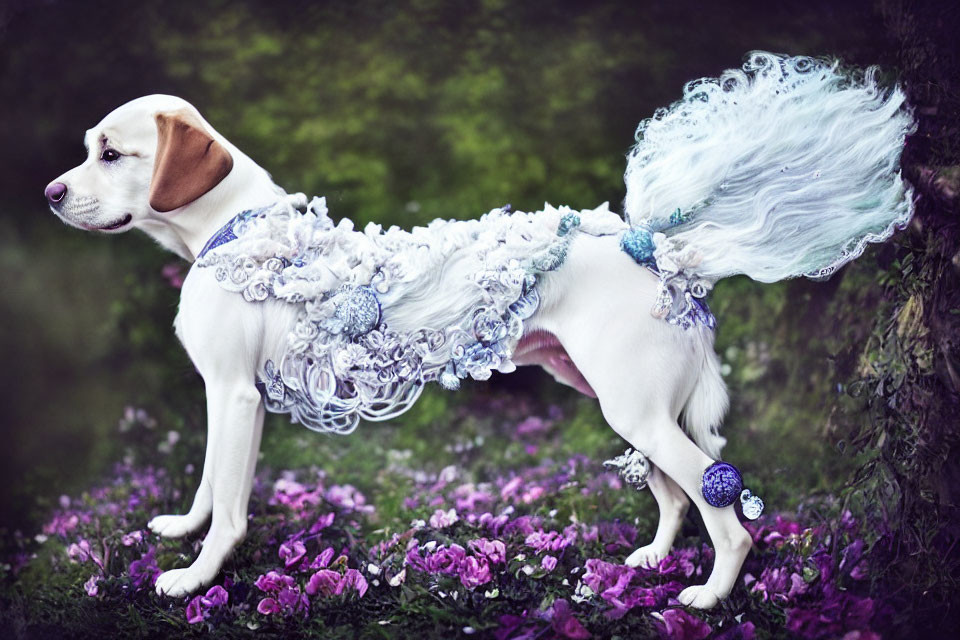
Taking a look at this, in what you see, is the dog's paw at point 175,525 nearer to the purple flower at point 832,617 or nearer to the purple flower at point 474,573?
the purple flower at point 474,573

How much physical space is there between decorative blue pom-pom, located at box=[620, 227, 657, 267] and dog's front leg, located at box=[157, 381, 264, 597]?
0.95m

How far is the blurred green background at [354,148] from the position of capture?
299cm

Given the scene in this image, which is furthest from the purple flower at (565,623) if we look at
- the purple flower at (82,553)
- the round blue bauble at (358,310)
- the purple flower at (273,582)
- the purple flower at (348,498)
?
the purple flower at (82,553)

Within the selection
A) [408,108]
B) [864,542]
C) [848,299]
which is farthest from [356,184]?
[864,542]

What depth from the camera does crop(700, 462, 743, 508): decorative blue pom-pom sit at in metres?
1.98

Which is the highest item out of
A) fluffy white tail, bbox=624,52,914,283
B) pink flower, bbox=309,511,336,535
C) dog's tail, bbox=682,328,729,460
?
fluffy white tail, bbox=624,52,914,283

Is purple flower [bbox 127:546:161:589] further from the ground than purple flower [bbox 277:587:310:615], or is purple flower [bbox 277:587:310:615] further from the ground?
purple flower [bbox 277:587:310:615]

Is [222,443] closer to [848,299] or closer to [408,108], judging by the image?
[408,108]

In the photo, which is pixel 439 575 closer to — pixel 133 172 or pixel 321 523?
pixel 321 523

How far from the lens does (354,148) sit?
3330 mm

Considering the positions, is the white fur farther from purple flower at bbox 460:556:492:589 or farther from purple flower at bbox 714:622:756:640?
purple flower at bbox 460:556:492:589

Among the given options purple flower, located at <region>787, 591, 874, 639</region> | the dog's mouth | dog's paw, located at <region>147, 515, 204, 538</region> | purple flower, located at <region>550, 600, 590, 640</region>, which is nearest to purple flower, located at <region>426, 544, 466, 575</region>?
purple flower, located at <region>550, 600, 590, 640</region>

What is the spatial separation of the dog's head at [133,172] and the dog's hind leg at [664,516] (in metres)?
1.37

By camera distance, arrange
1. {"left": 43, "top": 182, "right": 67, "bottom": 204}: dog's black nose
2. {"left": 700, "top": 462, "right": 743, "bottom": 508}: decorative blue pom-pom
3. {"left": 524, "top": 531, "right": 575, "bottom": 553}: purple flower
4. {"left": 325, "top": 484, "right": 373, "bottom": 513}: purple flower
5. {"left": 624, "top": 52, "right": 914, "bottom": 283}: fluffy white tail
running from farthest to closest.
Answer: {"left": 325, "top": 484, "right": 373, "bottom": 513}: purple flower, {"left": 524, "top": 531, "right": 575, "bottom": 553}: purple flower, {"left": 43, "top": 182, "right": 67, "bottom": 204}: dog's black nose, {"left": 624, "top": 52, "right": 914, "bottom": 283}: fluffy white tail, {"left": 700, "top": 462, "right": 743, "bottom": 508}: decorative blue pom-pom
